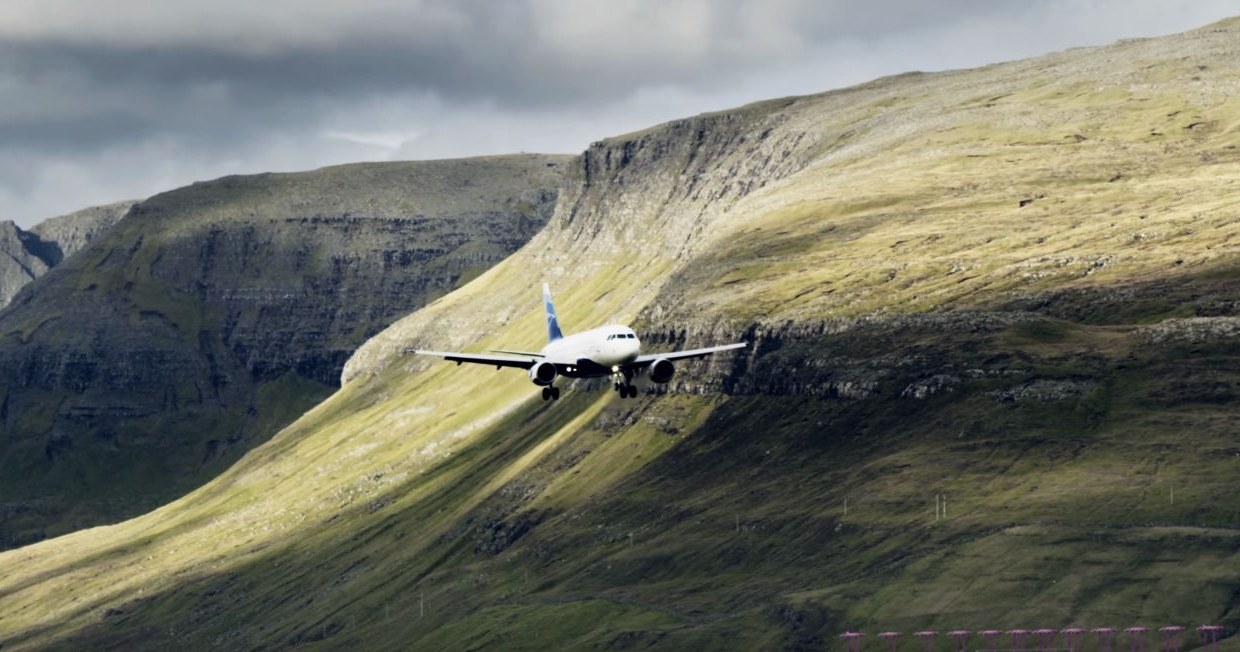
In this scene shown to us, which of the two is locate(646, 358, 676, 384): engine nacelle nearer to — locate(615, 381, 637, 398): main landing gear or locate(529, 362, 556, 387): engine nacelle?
locate(615, 381, 637, 398): main landing gear

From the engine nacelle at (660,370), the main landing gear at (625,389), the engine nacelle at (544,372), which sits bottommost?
the main landing gear at (625,389)

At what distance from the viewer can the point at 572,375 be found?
18762 centimetres

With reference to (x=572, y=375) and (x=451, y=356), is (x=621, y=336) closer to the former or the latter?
(x=572, y=375)

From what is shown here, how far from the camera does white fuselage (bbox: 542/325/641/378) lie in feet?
601

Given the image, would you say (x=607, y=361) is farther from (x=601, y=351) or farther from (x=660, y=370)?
(x=660, y=370)

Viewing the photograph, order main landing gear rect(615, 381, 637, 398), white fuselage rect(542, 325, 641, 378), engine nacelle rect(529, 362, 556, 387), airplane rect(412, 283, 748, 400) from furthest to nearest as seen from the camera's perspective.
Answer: engine nacelle rect(529, 362, 556, 387) < white fuselage rect(542, 325, 641, 378) < airplane rect(412, 283, 748, 400) < main landing gear rect(615, 381, 637, 398)

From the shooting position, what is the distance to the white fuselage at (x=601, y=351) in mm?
183250

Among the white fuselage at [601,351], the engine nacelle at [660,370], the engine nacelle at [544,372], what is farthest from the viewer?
the engine nacelle at [544,372]

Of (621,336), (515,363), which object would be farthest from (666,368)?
(515,363)

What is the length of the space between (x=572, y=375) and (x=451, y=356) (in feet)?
45.3

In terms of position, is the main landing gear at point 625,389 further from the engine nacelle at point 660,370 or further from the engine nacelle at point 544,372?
the engine nacelle at point 544,372

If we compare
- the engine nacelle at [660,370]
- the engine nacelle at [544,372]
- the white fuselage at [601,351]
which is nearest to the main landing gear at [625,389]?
the white fuselage at [601,351]

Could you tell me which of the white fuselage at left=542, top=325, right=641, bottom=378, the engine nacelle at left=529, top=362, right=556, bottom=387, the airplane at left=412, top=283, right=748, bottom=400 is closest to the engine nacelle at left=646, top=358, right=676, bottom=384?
the airplane at left=412, top=283, right=748, bottom=400

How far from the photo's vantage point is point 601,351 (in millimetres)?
183875
